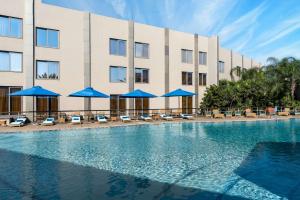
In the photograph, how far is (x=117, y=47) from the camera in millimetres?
27859

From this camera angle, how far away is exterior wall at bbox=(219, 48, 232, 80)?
123 feet

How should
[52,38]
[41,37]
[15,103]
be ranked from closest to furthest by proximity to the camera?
[15,103]
[41,37]
[52,38]

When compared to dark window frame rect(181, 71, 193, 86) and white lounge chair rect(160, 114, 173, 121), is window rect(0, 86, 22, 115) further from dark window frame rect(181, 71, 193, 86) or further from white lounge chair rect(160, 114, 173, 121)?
dark window frame rect(181, 71, 193, 86)

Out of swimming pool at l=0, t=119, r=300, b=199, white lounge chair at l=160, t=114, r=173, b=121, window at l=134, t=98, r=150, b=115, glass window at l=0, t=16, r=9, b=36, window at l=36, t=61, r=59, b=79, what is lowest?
swimming pool at l=0, t=119, r=300, b=199

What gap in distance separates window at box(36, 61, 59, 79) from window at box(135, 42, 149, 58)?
7778mm

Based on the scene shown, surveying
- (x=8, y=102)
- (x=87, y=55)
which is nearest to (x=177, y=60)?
(x=87, y=55)

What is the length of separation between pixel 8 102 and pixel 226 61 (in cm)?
2577

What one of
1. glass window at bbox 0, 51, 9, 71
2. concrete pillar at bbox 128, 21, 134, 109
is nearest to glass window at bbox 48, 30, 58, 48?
glass window at bbox 0, 51, 9, 71

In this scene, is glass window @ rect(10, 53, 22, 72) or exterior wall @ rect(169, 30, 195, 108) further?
exterior wall @ rect(169, 30, 195, 108)

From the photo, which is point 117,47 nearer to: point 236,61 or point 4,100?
point 4,100

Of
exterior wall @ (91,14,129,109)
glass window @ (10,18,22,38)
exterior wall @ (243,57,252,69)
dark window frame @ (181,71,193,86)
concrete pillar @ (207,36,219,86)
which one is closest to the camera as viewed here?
glass window @ (10,18,22,38)

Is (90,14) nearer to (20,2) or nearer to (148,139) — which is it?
(20,2)

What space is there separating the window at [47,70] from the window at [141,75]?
756 centimetres

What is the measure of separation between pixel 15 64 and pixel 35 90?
4.27 m
